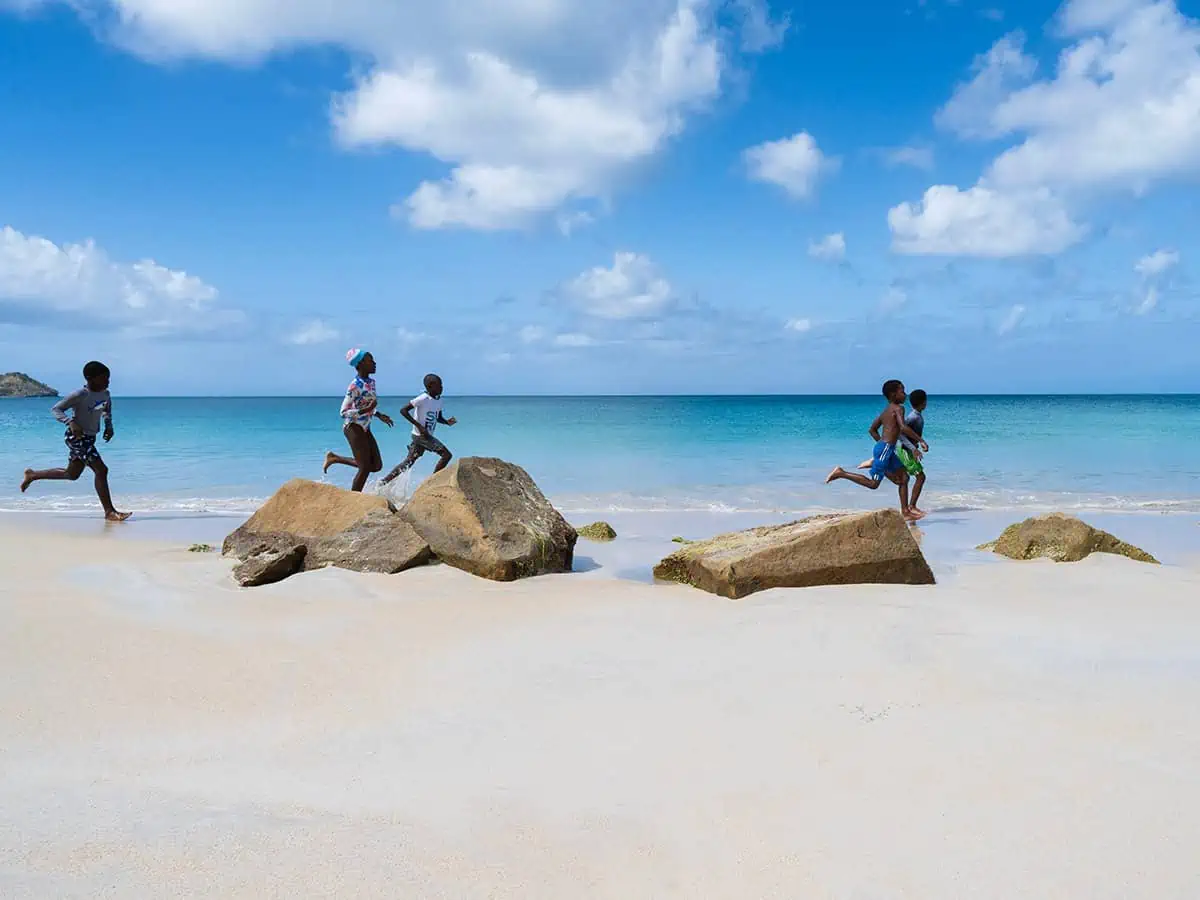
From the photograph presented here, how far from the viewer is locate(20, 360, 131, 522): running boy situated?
1007 centimetres

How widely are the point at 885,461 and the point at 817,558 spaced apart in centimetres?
520

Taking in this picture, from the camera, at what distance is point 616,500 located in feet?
43.6

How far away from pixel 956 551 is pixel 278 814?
7.17m

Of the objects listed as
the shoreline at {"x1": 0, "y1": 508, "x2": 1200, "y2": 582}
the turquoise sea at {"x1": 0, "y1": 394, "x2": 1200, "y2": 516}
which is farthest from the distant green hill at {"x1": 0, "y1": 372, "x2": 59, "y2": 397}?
the shoreline at {"x1": 0, "y1": 508, "x2": 1200, "y2": 582}

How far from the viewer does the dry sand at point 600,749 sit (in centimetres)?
236

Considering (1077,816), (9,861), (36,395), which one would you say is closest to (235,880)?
(9,861)

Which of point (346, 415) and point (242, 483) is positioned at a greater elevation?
point (346, 415)

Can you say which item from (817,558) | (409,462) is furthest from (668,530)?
(817,558)

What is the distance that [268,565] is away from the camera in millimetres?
6176

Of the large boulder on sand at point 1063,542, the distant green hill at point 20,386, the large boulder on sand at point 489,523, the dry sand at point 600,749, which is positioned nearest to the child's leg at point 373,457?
the large boulder on sand at point 489,523

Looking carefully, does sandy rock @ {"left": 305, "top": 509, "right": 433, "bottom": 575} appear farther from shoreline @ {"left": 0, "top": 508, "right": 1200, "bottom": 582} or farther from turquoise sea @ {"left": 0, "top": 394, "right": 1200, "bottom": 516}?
turquoise sea @ {"left": 0, "top": 394, "right": 1200, "bottom": 516}

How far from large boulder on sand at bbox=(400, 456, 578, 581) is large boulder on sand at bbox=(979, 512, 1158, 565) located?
3.93 metres

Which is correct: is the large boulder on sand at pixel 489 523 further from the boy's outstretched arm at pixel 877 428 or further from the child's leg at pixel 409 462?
the boy's outstretched arm at pixel 877 428

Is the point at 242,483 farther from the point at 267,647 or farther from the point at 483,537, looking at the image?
the point at 267,647
